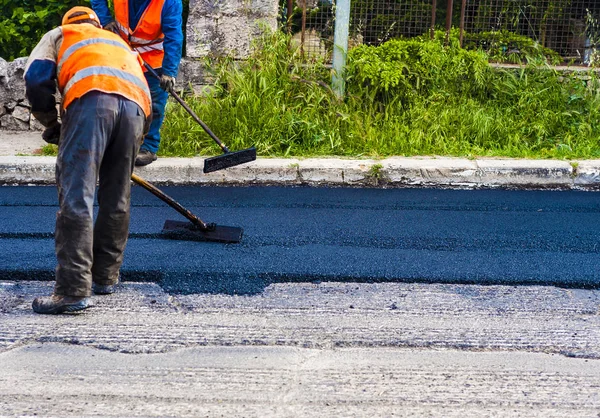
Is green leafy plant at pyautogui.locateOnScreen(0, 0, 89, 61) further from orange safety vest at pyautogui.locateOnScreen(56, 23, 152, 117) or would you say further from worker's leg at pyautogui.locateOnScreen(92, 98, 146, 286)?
worker's leg at pyautogui.locateOnScreen(92, 98, 146, 286)

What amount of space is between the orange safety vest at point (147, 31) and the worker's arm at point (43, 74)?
2.32 m

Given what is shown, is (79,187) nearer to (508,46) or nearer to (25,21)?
(25,21)

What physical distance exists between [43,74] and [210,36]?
4.04m

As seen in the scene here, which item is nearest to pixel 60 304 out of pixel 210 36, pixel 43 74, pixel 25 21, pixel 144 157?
pixel 43 74

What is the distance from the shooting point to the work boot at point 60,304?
3.48 metres

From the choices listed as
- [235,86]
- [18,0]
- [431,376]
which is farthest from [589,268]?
[18,0]

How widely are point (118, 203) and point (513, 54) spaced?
540 cm

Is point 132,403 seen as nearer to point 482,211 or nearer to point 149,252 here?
point 149,252

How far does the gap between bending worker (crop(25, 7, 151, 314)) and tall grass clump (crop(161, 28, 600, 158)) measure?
2939 millimetres

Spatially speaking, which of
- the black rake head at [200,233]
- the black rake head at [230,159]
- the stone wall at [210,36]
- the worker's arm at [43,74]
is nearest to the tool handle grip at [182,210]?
the black rake head at [200,233]

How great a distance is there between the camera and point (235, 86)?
7164 mm

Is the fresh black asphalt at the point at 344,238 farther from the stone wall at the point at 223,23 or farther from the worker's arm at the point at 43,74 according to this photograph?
the stone wall at the point at 223,23

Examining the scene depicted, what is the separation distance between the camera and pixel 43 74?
11.6 ft

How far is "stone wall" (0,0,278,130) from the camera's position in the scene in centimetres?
740
